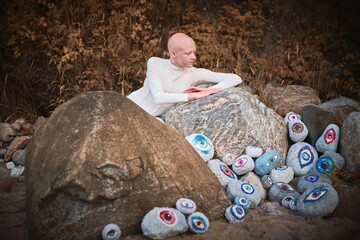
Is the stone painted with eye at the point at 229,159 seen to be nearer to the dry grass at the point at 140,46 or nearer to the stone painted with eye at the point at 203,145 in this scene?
the stone painted with eye at the point at 203,145

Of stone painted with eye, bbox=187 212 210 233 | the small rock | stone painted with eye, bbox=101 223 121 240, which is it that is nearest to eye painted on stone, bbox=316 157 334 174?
stone painted with eye, bbox=187 212 210 233

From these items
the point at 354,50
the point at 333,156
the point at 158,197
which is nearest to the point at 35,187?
the point at 158,197

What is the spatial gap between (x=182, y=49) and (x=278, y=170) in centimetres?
175

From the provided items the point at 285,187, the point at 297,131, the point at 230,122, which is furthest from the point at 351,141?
the point at 230,122

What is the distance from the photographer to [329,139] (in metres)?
3.42

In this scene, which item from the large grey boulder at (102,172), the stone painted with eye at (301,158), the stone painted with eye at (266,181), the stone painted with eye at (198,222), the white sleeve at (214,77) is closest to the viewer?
the large grey boulder at (102,172)

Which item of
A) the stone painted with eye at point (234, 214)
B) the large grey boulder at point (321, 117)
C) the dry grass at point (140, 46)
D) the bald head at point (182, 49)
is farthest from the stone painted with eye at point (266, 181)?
the dry grass at point (140, 46)

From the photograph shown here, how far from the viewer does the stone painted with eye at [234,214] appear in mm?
2461

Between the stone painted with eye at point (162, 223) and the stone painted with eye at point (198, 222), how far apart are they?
4 centimetres

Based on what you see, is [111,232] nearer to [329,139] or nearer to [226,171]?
[226,171]

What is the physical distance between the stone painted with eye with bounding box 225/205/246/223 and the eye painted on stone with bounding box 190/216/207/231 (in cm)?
28

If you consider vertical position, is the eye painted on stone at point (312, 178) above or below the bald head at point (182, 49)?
below

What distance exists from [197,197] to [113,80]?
3.16 m

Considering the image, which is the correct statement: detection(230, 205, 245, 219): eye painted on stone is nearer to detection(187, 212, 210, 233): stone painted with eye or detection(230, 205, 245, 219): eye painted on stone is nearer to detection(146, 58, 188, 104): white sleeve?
detection(187, 212, 210, 233): stone painted with eye
